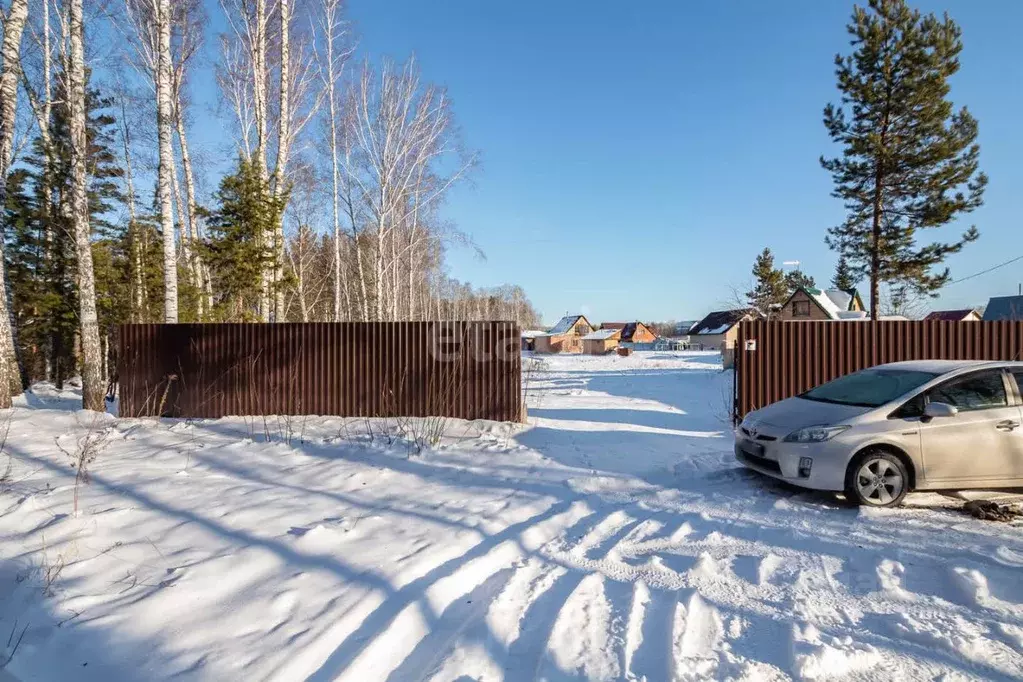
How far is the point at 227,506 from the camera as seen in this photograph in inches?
175

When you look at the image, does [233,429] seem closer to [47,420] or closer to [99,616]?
[47,420]

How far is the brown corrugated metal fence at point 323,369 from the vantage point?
8867 mm

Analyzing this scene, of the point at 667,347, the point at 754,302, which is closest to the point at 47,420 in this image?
the point at 754,302

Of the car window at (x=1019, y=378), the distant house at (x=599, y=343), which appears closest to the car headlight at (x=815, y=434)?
the car window at (x=1019, y=378)

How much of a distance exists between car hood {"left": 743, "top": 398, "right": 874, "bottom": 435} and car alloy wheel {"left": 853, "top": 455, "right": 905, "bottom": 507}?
45cm

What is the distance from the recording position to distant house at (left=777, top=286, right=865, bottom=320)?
3778 cm

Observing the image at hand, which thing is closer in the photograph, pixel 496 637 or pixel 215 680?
pixel 215 680

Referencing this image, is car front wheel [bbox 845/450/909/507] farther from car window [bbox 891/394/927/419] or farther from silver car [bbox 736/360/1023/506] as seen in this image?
car window [bbox 891/394/927/419]

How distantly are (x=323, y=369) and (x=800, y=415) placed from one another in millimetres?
7587

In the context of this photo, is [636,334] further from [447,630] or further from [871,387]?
[447,630]

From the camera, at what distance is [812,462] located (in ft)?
15.6

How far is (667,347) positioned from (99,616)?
6951 centimetres

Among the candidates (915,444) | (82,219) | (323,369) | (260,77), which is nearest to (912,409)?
(915,444)

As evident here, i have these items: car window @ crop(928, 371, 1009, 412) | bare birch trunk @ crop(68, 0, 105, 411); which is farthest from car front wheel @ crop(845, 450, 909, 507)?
bare birch trunk @ crop(68, 0, 105, 411)
